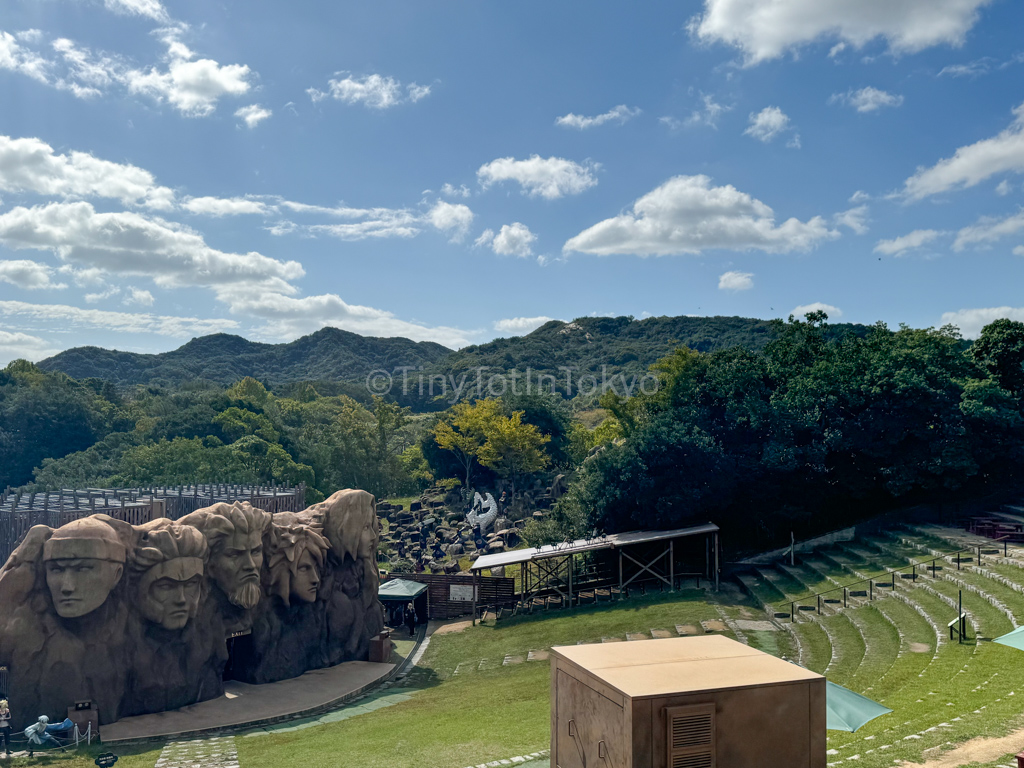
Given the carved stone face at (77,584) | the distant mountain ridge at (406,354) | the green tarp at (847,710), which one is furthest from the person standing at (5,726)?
the distant mountain ridge at (406,354)

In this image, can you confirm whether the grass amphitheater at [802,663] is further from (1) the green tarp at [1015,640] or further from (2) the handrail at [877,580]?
(1) the green tarp at [1015,640]

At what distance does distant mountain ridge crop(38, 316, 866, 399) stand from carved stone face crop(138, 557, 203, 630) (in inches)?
3821

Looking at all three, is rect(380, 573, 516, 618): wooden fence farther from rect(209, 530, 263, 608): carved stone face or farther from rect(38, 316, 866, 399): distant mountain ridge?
rect(38, 316, 866, 399): distant mountain ridge

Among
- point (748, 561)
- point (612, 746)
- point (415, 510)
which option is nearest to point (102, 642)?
point (612, 746)

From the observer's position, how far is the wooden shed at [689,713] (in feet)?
25.2

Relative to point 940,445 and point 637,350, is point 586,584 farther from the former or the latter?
point 637,350

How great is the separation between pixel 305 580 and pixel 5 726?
8.58 metres

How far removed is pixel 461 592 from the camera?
1214 inches

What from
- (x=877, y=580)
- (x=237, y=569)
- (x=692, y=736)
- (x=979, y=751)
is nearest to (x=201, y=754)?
(x=237, y=569)

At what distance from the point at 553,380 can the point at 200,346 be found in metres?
88.9

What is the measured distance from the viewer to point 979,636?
56.2ft

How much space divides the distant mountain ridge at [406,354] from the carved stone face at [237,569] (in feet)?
312

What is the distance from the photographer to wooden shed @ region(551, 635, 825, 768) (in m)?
7.67

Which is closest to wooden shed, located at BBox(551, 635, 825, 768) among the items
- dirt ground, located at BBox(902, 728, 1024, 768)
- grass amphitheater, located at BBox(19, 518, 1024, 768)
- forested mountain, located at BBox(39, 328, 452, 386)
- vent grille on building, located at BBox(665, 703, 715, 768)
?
vent grille on building, located at BBox(665, 703, 715, 768)
